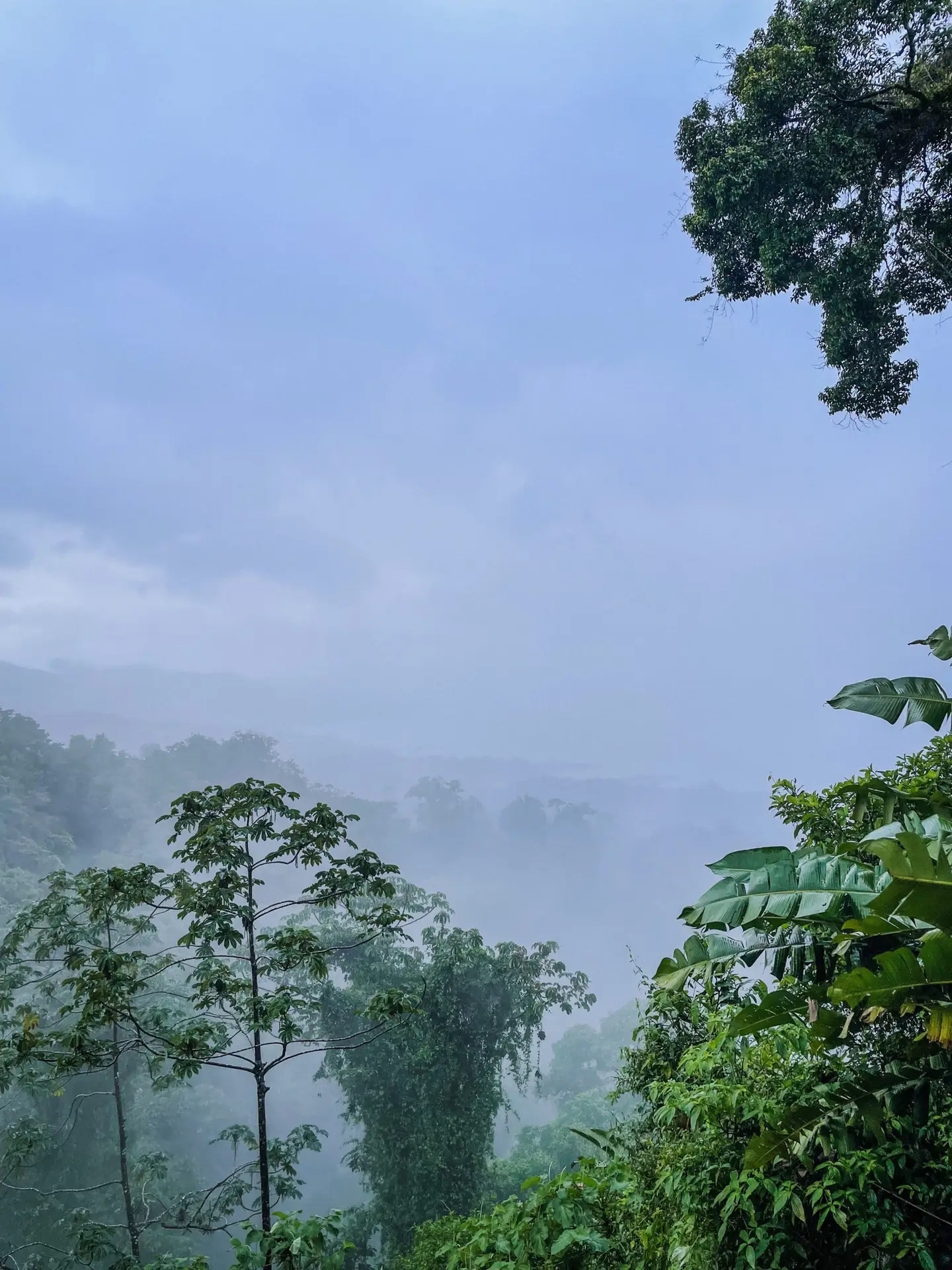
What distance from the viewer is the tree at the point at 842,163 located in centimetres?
565

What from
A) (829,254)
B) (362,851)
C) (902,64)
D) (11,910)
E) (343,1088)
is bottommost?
(343,1088)

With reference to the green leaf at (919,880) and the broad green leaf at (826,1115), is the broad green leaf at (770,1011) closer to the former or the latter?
the broad green leaf at (826,1115)

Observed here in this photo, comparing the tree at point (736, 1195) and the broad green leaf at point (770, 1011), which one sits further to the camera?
the broad green leaf at point (770, 1011)

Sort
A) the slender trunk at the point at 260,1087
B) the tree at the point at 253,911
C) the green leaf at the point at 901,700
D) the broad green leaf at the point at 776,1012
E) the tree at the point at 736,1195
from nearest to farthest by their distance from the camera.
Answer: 1. the tree at the point at 736,1195
2. the broad green leaf at the point at 776,1012
3. the green leaf at the point at 901,700
4. the slender trunk at the point at 260,1087
5. the tree at the point at 253,911

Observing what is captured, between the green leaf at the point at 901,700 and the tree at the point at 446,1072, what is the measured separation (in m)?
8.03

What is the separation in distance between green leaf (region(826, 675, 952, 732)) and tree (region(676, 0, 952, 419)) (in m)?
4.57

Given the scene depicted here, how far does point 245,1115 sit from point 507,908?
53.5 meters

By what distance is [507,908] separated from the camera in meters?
70.1

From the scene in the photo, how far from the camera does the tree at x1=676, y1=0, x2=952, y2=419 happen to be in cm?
565

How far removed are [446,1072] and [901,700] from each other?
8.96 meters

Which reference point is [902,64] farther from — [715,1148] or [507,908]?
[507,908]

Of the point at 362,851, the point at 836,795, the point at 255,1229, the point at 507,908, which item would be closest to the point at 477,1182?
the point at 362,851

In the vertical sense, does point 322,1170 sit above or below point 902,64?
below

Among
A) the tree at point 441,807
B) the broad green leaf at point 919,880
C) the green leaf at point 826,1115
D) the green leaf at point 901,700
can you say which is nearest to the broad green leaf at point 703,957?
the green leaf at point 826,1115
